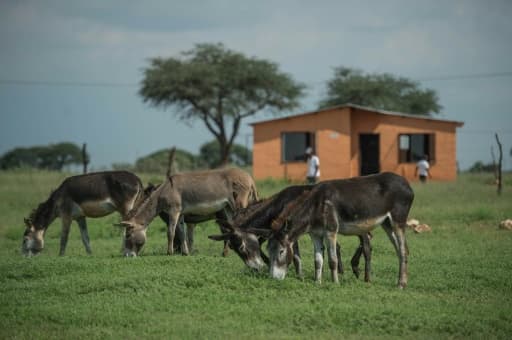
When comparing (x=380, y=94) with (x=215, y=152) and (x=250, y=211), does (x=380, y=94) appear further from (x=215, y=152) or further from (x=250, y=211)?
(x=250, y=211)

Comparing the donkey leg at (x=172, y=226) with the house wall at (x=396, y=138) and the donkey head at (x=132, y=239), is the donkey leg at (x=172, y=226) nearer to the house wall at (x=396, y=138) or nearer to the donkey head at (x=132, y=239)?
the donkey head at (x=132, y=239)

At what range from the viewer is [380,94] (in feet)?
181

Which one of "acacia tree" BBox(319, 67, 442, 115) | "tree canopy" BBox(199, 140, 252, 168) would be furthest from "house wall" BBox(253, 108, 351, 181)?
"tree canopy" BBox(199, 140, 252, 168)

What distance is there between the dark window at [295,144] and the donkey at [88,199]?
23.1 metres

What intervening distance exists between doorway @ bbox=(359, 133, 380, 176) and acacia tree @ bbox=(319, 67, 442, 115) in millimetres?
14843

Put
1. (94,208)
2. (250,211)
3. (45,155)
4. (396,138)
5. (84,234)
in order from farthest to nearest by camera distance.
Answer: (45,155)
(396,138)
(84,234)
(94,208)
(250,211)

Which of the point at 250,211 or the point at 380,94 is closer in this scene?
the point at 250,211

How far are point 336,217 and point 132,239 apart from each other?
487 centimetres

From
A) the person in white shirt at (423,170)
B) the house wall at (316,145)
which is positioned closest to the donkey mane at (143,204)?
Result: the house wall at (316,145)

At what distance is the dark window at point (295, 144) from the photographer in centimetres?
3919

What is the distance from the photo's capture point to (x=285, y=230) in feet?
37.8

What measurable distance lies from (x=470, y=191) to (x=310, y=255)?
15422mm

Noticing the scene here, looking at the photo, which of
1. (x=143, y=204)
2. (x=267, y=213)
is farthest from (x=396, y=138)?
(x=267, y=213)

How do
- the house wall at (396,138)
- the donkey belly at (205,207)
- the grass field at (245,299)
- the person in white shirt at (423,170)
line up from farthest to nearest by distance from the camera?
1. the house wall at (396,138)
2. the person in white shirt at (423,170)
3. the donkey belly at (205,207)
4. the grass field at (245,299)
